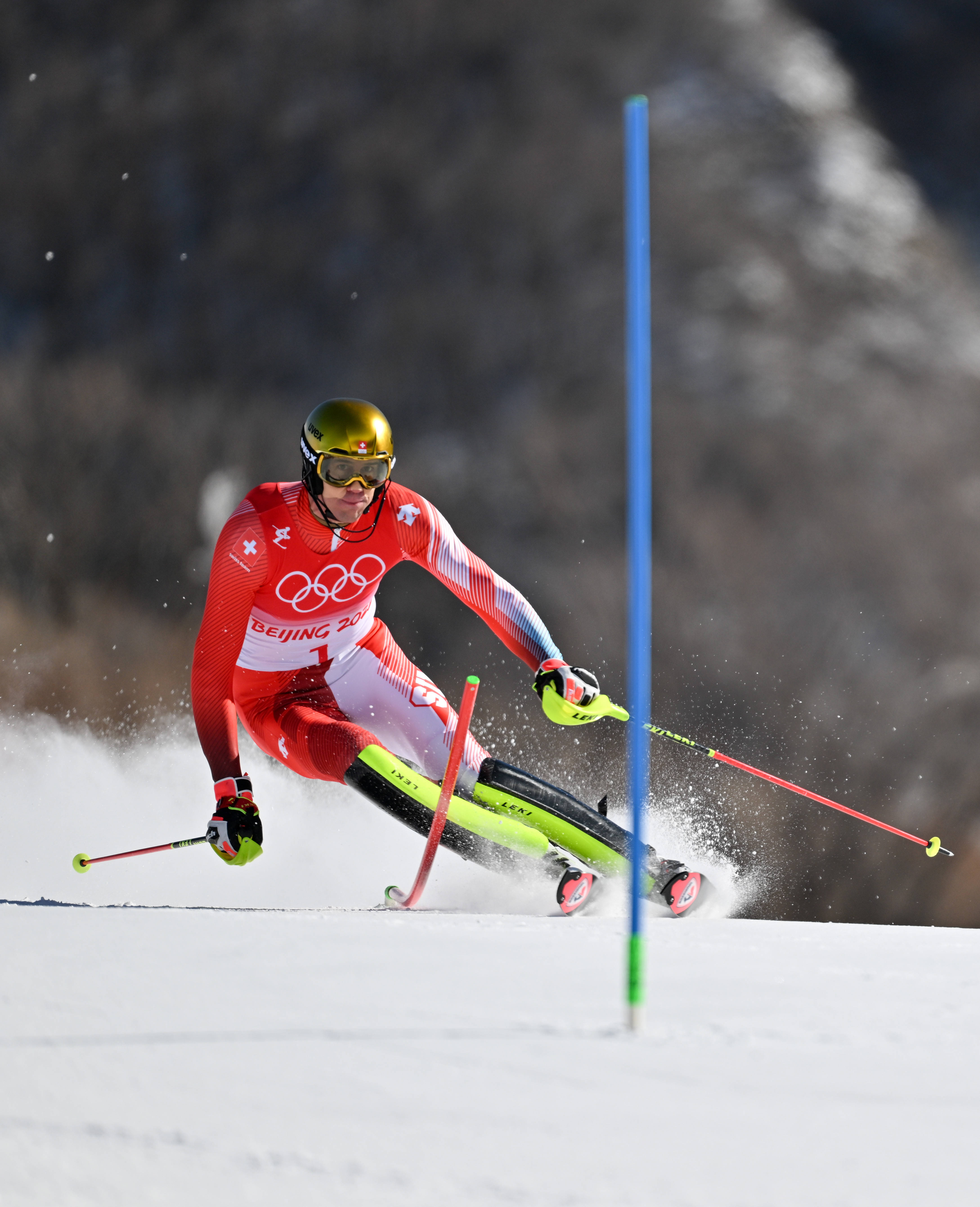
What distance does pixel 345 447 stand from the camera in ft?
12.2

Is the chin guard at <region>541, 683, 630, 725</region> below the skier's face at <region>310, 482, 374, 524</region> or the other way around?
below

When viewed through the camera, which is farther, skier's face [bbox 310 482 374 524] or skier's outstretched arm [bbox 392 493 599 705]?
skier's outstretched arm [bbox 392 493 599 705]

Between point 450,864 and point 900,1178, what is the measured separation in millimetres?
3261

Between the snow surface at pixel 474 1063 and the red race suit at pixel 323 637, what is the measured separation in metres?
0.86

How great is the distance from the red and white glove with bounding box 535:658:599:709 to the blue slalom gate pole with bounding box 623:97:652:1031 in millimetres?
1868

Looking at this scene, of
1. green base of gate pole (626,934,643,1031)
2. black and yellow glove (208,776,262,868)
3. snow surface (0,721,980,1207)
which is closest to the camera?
snow surface (0,721,980,1207)

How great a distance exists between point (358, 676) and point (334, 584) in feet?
1.20

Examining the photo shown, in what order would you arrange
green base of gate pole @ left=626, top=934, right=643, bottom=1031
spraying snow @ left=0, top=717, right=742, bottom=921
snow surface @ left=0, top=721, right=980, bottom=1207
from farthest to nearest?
spraying snow @ left=0, top=717, right=742, bottom=921
green base of gate pole @ left=626, top=934, right=643, bottom=1031
snow surface @ left=0, top=721, right=980, bottom=1207

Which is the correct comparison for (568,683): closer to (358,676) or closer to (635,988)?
(358,676)

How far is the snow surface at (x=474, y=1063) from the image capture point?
1.35 metres

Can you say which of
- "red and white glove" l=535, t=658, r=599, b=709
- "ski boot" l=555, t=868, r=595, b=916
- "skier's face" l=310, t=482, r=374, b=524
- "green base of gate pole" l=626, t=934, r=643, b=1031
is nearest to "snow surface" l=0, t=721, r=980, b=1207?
"green base of gate pole" l=626, t=934, r=643, b=1031

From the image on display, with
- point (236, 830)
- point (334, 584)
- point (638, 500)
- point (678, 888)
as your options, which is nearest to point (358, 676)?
point (334, 584)

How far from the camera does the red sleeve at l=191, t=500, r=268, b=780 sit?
3.80 m

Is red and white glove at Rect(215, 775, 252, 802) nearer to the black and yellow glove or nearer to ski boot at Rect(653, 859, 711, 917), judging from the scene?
the black and yellow glove
